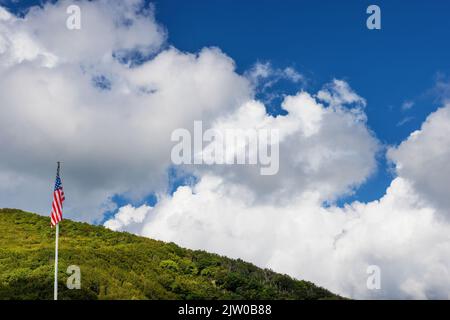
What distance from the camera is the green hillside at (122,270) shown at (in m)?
34.2

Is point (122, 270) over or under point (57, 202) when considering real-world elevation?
under

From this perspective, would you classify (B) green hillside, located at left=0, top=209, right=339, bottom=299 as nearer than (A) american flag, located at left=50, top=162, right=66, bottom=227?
No

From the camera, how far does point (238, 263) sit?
49.9 m

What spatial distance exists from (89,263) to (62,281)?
5230 mm

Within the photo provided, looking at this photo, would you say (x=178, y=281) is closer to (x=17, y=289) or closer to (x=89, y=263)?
(x=89, y=263)

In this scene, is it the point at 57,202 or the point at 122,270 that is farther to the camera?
the point at 122,270

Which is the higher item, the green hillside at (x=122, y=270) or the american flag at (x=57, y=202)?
the american flag at (x=57, y=202)

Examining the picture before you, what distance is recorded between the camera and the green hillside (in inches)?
1345

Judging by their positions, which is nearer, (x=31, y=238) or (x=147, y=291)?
(x=147, y=291)

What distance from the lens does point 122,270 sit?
128ft

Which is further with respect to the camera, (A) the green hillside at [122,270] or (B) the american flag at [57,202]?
(A) the green hillside at [122,270]

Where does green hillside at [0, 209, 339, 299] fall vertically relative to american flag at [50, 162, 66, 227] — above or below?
below
